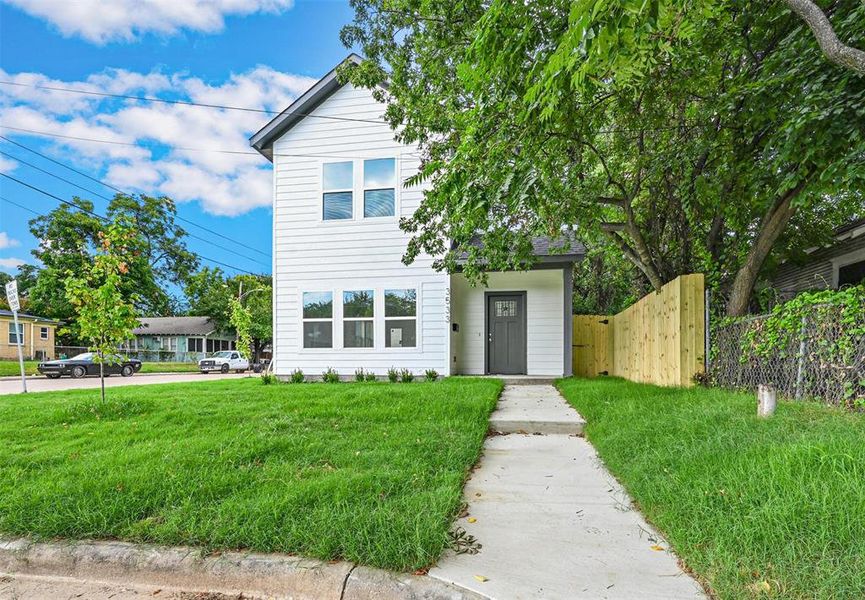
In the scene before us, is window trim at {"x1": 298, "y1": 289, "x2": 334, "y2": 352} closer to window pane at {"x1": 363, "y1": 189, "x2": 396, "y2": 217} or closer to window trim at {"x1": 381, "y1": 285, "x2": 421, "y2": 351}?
window trim at {"x1": 381, "y1": 285, "x2": 421, "y2": 351}

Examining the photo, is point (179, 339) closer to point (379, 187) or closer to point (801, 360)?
point (379, 187)

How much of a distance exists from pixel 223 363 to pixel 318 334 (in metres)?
17.1

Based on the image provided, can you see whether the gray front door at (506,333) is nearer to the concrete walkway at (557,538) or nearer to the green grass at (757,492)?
the concrete walkway at (557,538)

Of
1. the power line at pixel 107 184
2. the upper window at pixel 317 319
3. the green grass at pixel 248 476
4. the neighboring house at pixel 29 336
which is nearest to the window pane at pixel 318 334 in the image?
the upper window at pixel 317 319

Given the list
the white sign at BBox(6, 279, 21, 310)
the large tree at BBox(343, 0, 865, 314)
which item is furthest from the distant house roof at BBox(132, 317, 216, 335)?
the large tree at BBox(343, 0, 865, 314)

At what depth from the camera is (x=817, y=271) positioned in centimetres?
833

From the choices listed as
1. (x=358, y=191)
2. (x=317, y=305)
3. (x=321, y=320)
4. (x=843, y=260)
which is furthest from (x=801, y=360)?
(x=317, y=305)

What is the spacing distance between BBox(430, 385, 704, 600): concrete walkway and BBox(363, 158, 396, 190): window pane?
7079mm

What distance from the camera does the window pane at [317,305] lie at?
970cm

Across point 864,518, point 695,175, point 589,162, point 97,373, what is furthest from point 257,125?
point 97,373

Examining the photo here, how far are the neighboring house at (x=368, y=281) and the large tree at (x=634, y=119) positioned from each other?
5.98ft

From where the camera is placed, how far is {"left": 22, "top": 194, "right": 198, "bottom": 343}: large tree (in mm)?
26391

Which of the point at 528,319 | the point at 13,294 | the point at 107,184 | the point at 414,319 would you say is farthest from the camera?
the point at 107,184

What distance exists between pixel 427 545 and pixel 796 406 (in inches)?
124
